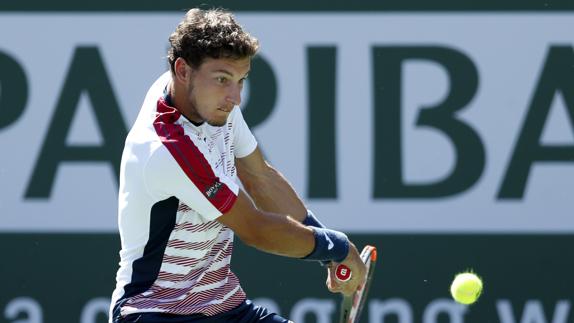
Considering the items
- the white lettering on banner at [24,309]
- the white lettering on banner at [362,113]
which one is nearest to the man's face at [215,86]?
the white lettering on banner at [362,113]

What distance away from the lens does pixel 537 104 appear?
609 centimetres

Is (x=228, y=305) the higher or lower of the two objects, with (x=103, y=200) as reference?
higher

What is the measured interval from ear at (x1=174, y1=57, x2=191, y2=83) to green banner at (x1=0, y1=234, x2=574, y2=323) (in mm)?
2475

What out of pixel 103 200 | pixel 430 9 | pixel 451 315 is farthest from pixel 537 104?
pixel 103 200

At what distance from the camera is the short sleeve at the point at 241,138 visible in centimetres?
414

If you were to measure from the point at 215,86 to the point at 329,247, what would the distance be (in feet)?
2.00

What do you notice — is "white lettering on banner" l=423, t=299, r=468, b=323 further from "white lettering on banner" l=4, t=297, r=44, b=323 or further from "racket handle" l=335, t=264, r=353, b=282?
"racket handle" l=335, t=264, r=353, b=282

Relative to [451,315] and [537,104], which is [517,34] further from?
[451,315]

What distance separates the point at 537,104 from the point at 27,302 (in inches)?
108

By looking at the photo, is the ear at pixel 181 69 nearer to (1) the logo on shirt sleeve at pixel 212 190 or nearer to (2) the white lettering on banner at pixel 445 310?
(1) the logo on shirt sleeve at pixel 212 190

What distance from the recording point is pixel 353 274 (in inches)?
152

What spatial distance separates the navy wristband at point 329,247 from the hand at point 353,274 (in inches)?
1.2

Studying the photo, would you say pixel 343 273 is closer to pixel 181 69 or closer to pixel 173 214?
pixel 173 214

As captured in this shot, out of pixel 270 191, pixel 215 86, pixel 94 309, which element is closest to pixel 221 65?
pixel 215 86
